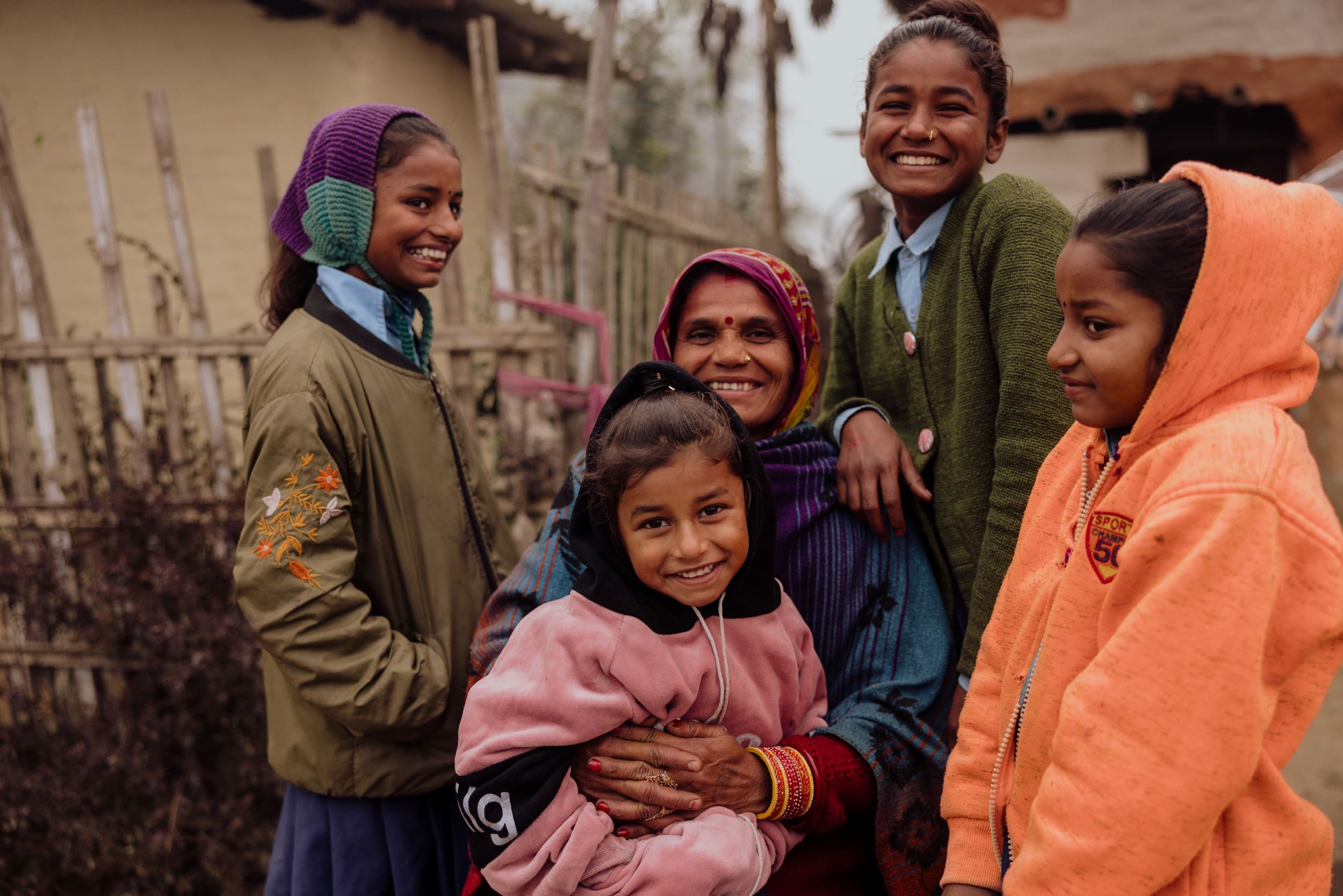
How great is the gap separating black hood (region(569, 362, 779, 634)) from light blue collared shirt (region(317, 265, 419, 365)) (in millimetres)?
730

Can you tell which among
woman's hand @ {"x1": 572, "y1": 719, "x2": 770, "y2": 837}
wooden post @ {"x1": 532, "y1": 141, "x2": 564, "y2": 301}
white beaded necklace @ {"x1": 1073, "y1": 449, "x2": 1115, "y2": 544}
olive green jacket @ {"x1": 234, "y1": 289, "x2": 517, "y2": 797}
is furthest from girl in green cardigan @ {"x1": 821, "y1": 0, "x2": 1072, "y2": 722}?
wooden post @ {"x1": 532, "y1": 141, "x2": 564, "y2": 301}

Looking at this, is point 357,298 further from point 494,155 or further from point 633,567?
point 494,155

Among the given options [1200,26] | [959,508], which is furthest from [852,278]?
[1200,26]

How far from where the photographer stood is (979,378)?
195cm

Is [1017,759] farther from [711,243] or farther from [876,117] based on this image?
[711,243]

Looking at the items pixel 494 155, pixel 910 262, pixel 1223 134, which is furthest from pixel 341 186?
pixel 1223 134

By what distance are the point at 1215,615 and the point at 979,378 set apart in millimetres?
852

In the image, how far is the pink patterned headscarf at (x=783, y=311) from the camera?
2.19 metres

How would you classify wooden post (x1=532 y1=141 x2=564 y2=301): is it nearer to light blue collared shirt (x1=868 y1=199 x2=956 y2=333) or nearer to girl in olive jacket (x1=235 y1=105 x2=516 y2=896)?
girl in olive jacket (x1=235 y1=105 x2=516 y2=896)

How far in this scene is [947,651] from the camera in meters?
2.05

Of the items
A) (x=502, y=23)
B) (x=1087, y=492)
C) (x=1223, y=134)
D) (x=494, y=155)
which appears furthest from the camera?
(x=1223, y=134)

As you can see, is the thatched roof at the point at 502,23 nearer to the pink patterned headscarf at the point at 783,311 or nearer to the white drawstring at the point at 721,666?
the pink patterned headscarf at the point at 783,311

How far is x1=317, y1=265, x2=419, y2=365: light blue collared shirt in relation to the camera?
2301mm

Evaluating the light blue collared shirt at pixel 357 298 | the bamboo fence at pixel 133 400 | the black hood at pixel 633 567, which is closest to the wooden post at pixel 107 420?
the bamboo fence at pixel 133 400
